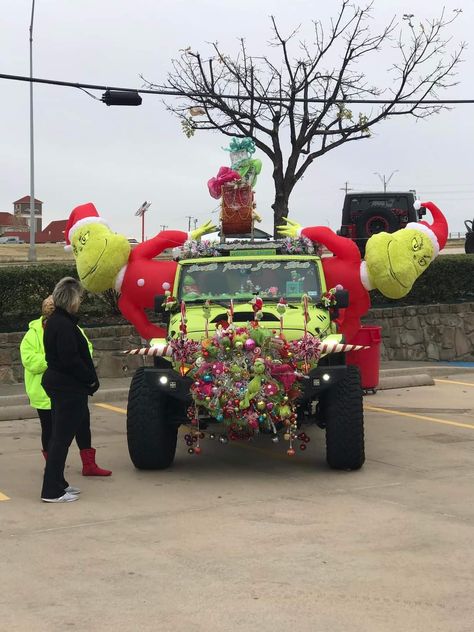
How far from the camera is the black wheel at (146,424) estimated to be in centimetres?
750

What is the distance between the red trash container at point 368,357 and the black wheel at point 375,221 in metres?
8.03

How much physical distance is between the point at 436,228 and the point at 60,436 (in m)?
5.77

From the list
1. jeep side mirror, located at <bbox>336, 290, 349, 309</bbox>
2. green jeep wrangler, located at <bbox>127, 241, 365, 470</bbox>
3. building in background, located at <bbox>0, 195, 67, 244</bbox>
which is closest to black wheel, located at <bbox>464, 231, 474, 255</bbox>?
green jeep wrangler, located at <bbox>127, 241, 365, 470</bbox>

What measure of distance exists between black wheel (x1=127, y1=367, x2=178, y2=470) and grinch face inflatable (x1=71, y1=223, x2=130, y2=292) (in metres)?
3.05

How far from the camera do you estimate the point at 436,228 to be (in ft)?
35.1

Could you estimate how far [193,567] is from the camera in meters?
5.14

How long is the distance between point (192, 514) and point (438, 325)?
41.4 feet

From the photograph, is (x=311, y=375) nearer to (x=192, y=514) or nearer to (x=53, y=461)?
(x=192, y=514)

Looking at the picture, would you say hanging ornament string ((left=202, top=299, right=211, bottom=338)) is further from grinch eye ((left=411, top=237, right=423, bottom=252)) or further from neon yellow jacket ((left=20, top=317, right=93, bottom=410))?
grinch eye ((left=411, top=237, right=423, bottom=252))

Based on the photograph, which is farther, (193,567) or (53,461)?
(53,461)

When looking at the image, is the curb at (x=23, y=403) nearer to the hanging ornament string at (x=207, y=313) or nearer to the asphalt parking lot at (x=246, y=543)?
the asphalt parking lot at (x=246, y=543)

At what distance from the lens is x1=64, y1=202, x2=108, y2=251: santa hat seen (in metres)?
10.7

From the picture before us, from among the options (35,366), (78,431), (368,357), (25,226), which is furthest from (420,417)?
(25,226)

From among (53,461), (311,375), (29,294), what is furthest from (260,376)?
(29,294)
